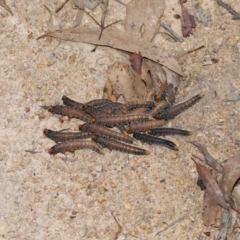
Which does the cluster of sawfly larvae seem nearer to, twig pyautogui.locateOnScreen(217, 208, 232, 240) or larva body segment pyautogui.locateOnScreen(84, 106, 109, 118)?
larva body segment pyautogui.locateOnScreen(84, 106, 109, 118)

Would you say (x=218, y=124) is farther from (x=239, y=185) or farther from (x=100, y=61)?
(x=100, y=61)

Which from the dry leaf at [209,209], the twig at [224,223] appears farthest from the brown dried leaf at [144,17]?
the twig at [224,223]

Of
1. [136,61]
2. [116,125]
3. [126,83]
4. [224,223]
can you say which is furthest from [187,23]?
[224,223]

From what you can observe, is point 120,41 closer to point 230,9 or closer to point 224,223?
point 230,9

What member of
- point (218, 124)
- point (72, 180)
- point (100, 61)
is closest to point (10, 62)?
point (100, 61)

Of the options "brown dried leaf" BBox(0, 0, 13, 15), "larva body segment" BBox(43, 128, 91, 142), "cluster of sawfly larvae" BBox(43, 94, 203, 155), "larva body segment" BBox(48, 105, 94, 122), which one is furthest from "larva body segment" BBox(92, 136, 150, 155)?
"brown dried leaf" BBox(0, 0, 13, 15)
